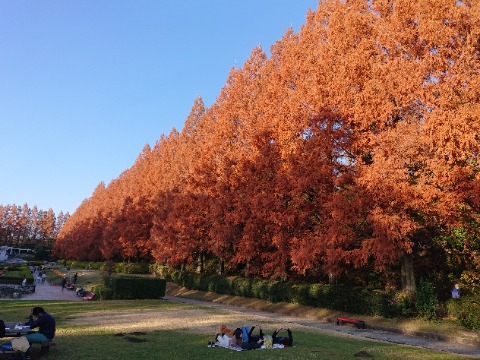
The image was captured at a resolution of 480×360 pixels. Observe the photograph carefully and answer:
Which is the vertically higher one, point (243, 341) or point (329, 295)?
point (329, 295)

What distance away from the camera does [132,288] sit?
26062 millimetres

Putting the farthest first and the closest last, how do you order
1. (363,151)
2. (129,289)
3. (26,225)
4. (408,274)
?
(26,225)
(129,289)
(363,151)
(408,274)

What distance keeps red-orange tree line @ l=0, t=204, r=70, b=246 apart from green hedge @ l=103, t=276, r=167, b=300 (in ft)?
425

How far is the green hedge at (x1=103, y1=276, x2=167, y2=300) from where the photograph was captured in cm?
Result: 2575

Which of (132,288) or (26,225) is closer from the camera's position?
(132,288)

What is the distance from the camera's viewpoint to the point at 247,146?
1110 inches

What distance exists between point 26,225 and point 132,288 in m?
144

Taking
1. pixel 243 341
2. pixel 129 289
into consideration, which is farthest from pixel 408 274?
pixel 129 289

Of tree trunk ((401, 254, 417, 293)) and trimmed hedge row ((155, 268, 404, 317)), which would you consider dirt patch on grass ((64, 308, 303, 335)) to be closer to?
trimmed hedge row ((155, 268, 404, 317))

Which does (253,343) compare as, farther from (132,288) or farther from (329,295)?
(132,288)

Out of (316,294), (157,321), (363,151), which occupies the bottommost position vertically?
(157,321)

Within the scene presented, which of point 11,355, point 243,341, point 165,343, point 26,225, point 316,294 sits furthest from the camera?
point 26,225

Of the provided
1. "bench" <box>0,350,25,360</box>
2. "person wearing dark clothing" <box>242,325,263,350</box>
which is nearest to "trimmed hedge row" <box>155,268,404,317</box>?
Answer: "person wearing dark clothing" <box>242,325,263,350</box>

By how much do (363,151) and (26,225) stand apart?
518 feet
